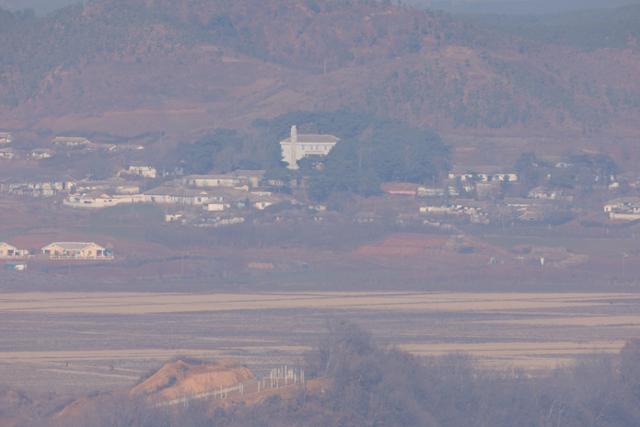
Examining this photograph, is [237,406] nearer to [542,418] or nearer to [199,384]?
[199,384]

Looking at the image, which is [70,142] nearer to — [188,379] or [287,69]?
[287,69]

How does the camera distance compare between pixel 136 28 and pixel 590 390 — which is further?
pixel 136 28

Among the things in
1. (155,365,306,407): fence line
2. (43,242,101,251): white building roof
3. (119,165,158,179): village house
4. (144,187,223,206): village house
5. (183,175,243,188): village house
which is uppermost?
(119,165,158,179): village house

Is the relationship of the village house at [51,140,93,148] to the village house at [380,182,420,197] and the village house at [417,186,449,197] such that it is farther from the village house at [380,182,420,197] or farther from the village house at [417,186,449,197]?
the village house at [417,186,449,197]

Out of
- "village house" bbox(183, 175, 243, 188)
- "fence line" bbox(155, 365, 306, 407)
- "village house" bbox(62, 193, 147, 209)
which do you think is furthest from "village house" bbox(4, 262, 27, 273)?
"fence line" bbox(155, 365, 306, 407)

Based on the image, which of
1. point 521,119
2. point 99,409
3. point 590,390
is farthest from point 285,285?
point 521,119

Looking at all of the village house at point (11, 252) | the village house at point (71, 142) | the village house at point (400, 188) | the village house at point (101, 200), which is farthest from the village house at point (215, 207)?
the village house at point (71, 142)

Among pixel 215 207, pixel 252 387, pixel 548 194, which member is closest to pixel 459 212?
pixel 548 194
